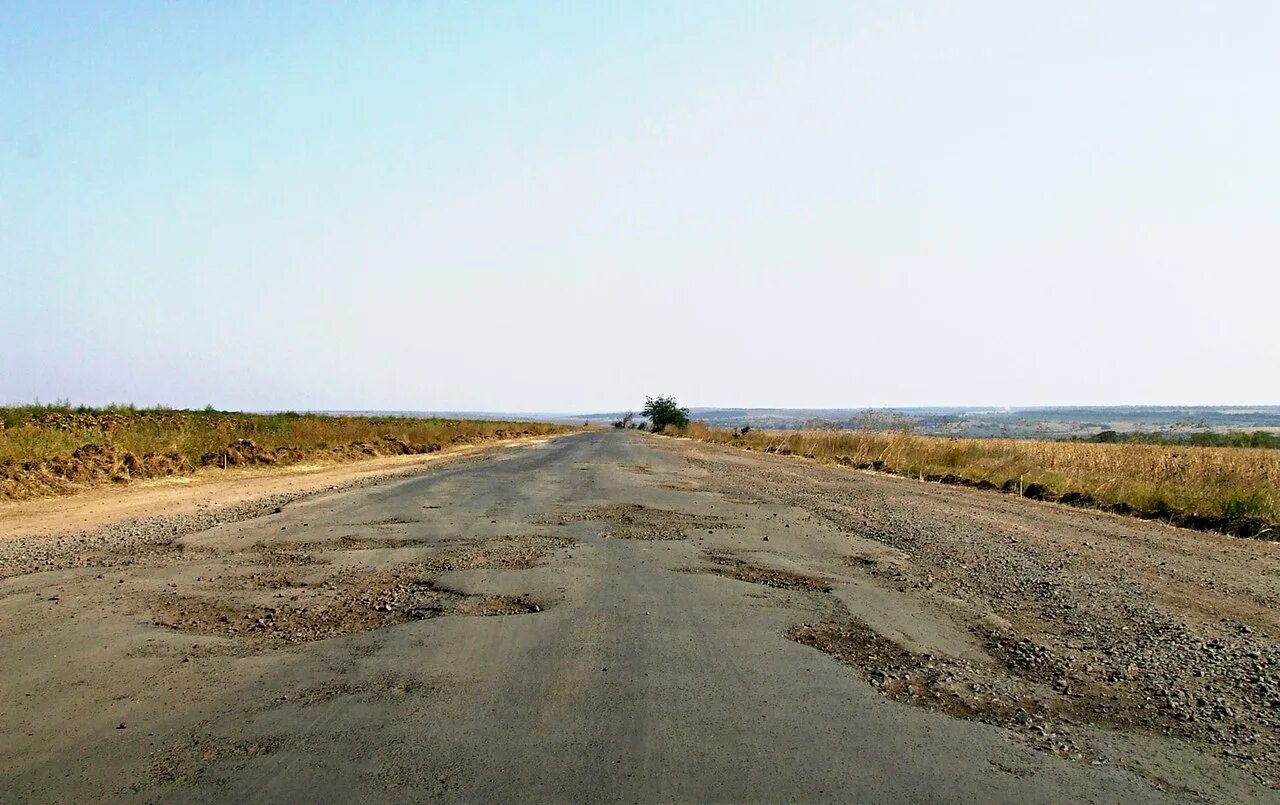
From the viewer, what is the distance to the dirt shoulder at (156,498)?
429 inches

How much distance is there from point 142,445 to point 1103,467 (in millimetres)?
22393

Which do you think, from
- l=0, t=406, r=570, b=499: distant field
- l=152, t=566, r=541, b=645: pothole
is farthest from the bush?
l=152, t=566, r=541, b=645: pothole

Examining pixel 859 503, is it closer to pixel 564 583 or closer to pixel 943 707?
pixel 564 583

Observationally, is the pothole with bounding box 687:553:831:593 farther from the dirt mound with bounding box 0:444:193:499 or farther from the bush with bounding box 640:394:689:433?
the bush with bounding box 640:394:689:433

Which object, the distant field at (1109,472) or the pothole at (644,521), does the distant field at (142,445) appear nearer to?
the pothole at (644,521)

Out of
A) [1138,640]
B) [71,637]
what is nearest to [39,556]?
[71,637]

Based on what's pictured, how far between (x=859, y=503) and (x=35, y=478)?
14.1 meters

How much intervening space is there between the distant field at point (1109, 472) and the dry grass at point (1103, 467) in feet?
0.06

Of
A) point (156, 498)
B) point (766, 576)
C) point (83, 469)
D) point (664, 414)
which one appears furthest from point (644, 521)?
point (664, 414)

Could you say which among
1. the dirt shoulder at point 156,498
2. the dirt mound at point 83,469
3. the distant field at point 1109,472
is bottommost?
the distant field at point 1109,472

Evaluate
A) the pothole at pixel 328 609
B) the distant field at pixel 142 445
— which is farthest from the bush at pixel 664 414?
the pothole at pixel 328 609

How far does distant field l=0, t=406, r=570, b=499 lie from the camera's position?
14.8 metres

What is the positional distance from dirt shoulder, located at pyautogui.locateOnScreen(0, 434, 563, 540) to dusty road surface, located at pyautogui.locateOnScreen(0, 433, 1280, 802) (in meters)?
1.79

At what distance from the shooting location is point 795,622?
5918mm
